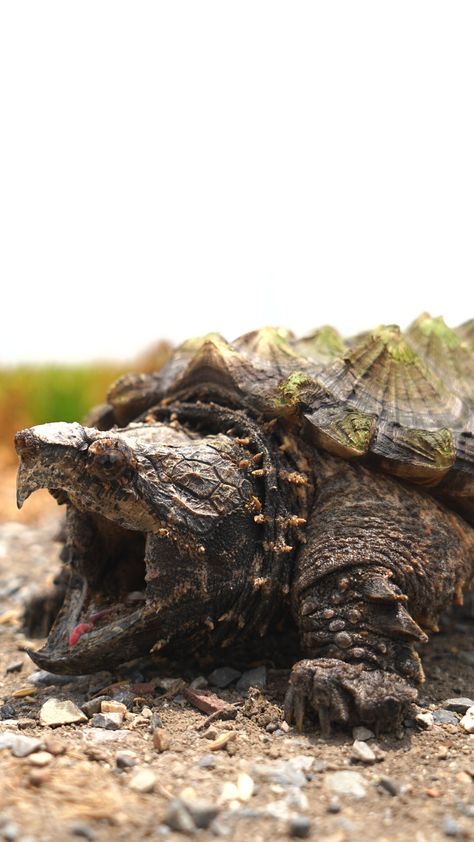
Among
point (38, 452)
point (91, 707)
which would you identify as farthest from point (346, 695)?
point (38, 452)

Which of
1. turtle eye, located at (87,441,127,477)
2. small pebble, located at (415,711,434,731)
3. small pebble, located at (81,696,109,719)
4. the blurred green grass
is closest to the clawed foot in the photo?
small pebble, located at (415,711,434,731)

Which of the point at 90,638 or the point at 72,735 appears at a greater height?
the point at 90,638

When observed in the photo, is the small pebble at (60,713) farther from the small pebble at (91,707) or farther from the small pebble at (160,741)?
the small pebble at (160,741)

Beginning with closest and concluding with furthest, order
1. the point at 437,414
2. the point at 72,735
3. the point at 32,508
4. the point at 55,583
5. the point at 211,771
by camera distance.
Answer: the point at 211,771 → the point at 72,735 → the point at 437,414 → the point at 55,583 → the point at 32,508

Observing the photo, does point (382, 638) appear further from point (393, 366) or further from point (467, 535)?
point (393, 366)

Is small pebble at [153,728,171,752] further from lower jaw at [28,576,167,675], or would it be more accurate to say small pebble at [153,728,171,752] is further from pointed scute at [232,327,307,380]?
pointed scute at [232,327,307,380]

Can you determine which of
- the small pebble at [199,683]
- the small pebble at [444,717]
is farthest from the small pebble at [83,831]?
the small pebble at [444,717]

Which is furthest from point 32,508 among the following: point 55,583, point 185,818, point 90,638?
point 185,818
